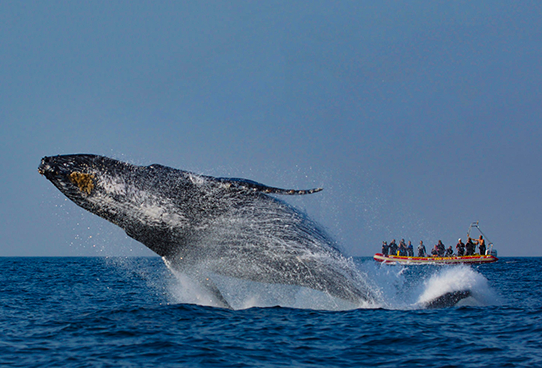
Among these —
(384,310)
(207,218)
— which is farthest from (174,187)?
(384,310)

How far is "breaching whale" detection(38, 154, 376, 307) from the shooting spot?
28.1 ft

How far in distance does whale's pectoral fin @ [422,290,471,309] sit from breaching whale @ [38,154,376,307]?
10.1ft

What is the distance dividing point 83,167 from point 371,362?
5.74m

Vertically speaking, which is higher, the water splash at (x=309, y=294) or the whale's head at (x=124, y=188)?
the whale's head at (x=124, y=188)

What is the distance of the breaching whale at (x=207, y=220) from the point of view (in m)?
8.58

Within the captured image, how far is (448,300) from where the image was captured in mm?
11828

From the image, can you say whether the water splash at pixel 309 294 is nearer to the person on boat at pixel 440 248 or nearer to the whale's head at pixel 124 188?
the whale's head at pixel 124 188

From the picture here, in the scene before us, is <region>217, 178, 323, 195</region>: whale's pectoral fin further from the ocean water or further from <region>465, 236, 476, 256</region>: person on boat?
<region>465, 236, 476, 256</region>: person on boat

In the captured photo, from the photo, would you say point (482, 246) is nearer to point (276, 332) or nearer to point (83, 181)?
point (276, 332)

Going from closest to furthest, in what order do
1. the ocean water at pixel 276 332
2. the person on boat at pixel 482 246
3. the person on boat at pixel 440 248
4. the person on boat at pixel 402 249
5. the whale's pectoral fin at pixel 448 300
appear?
the ocean water at pixel 276 332
the whale's pectoral fin at pixel 448 300
the person on boat at pixel 482 246
the person on boat at pixel 440 248
the person on boat at pixel 402 249

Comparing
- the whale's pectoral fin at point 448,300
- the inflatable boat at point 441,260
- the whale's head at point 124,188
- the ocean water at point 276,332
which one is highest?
the whale's head at point 124,188

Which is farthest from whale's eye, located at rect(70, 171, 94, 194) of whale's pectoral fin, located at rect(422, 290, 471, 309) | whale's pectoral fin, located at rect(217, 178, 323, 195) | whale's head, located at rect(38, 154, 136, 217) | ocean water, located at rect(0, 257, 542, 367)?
whale's pectoral fin, located at rect(422, 290, 471, 309)

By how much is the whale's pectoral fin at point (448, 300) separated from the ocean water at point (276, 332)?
0.67ft

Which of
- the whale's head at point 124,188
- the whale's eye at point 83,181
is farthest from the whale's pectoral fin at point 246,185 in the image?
the whale's eye at point 83,181
